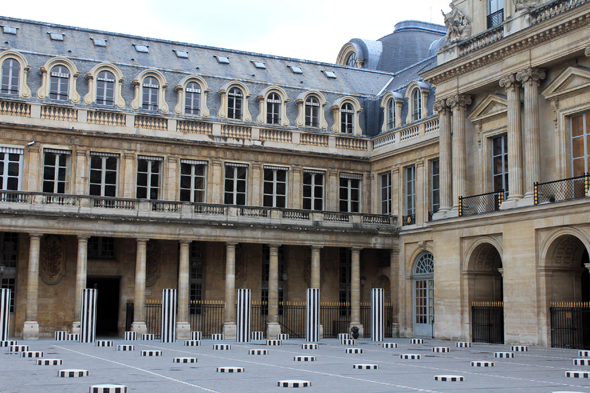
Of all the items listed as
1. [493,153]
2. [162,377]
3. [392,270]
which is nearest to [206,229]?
[392,270]

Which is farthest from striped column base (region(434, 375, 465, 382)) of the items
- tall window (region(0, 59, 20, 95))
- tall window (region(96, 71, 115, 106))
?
tall window (region(0, 59, 20, 95))

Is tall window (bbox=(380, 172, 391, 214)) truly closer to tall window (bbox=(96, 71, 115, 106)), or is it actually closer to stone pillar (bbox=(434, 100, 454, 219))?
stone pillar (bbox=(434, 100, 454, 219))

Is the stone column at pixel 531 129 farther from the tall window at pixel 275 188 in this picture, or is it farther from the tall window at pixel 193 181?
the tall window at pixel 193 181

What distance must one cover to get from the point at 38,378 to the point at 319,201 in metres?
29.4

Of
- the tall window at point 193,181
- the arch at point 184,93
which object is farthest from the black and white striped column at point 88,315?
the arch at point 184,93

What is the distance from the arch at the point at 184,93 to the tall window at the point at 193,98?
21 cm

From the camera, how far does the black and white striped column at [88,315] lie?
3168cm

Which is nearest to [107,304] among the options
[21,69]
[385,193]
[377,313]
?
[21,69]

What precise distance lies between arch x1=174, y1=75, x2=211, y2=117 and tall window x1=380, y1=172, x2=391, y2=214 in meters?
10.5

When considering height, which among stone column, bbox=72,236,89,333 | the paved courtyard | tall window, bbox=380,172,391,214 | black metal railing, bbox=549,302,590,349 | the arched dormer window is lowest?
the paved courtyard

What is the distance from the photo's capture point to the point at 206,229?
38938mm

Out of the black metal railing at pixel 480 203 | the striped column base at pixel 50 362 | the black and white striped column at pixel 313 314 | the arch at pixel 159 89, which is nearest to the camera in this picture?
the striped column base at pixel 50 362

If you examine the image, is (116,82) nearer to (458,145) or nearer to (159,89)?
(159,89)

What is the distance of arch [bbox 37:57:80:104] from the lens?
129 ft
